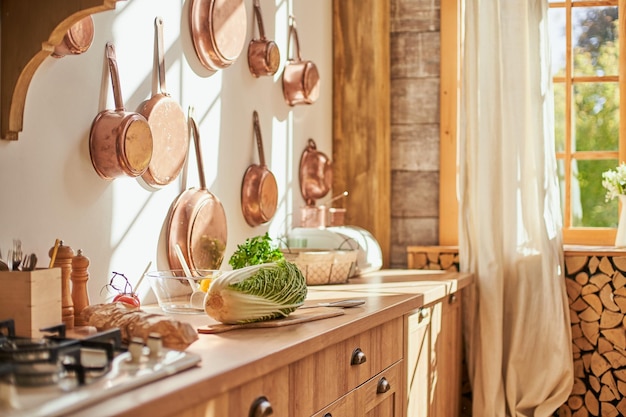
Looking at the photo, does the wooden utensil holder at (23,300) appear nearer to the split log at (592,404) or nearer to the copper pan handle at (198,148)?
the copper pan handle at (198,148)

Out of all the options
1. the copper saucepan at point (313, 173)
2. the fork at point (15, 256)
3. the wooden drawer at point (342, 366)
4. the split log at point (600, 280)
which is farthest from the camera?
the copper saucepan at point (313, 173)

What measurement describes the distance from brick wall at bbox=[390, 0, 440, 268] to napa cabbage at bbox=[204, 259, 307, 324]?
6.60 ft

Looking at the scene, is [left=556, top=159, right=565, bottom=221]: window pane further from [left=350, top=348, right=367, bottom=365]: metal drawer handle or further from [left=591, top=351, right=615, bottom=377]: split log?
[left=350, top=348, right=367, bottom=365]: metal drawer handle

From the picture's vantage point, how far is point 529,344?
355 cm

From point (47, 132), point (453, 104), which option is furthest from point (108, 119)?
point (453, 104)

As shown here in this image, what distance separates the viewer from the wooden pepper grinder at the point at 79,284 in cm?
196

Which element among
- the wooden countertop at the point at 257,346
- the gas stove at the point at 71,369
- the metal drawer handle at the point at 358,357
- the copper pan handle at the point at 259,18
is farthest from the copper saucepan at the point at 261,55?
the gas stove at the point at 71,369

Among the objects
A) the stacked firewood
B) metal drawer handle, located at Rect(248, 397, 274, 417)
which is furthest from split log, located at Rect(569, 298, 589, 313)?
metal drawer handle, located at Rect(248, 397, 274, 417)

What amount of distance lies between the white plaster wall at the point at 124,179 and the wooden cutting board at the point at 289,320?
42 cm

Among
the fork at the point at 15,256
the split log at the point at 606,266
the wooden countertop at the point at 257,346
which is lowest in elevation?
the wooden countertop at the point at 257,346

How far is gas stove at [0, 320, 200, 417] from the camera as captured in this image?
119 cm

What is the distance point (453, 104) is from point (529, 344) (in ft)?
3.90

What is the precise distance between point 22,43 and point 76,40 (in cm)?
18

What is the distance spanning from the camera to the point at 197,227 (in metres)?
2.64
